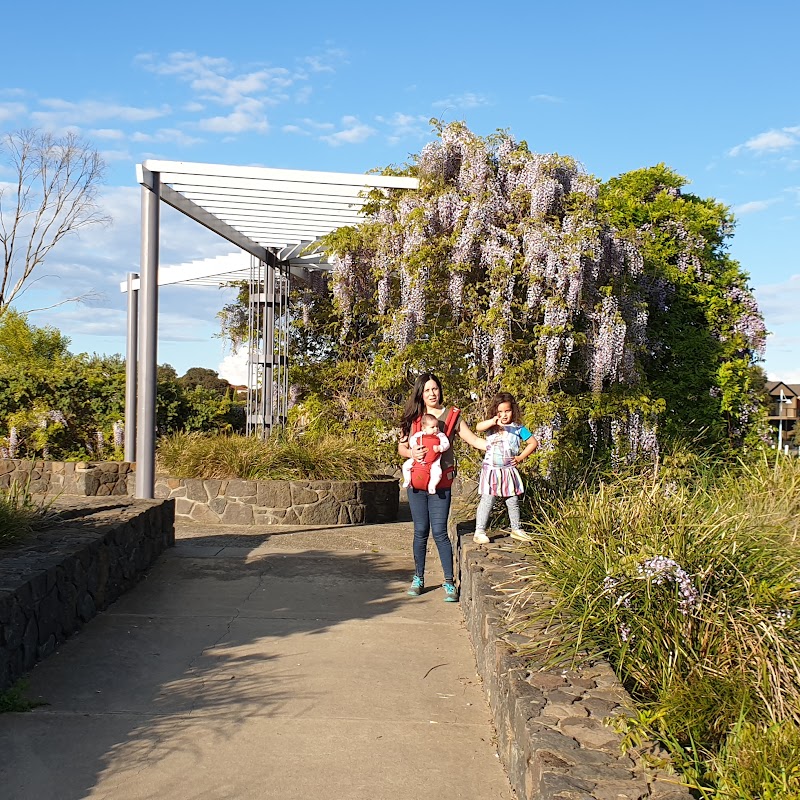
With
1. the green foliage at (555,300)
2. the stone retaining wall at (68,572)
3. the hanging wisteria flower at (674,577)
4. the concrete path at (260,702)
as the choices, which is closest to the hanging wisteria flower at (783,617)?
the hanging wisteria flower at (674,577)

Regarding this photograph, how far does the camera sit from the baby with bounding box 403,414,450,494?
18.5ft

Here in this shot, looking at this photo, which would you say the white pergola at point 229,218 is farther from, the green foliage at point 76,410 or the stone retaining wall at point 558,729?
the stone retaining wall at point 558,729

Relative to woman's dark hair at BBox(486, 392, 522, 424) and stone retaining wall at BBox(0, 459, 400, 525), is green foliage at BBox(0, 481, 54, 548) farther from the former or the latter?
woman's dark hair at BBox(486, 392, 522, 424)

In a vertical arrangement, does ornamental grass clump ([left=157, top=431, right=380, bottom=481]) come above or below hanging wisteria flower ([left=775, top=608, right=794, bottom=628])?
above

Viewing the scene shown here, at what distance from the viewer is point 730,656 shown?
11.3ft

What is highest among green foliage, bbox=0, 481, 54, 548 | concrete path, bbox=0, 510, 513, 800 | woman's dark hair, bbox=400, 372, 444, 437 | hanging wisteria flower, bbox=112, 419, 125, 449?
woman's dark hair, bbox=400, 372, 444, 437

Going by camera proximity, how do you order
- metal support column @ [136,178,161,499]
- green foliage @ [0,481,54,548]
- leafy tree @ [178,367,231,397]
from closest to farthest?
green foliage @ [0,481,54,548], metal support column @ [136,178,161,499], leafy tree @ [178,367,231,397]

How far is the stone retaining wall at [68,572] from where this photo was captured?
4.13 m

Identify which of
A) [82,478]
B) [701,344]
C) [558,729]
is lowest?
[558,729]

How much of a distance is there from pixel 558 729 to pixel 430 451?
9.47 feet

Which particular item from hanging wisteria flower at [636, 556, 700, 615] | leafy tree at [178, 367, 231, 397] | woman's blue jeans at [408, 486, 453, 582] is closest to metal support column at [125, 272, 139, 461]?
woman's blue jeans at [408, 486, 453, 582]

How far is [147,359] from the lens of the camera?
8094mm

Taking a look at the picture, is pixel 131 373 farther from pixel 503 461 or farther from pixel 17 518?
pixel 503 461

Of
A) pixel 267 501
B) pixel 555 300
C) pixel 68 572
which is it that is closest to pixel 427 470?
pixel 68 572
